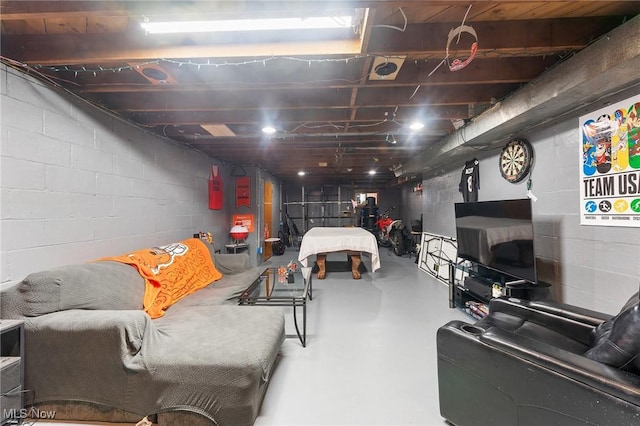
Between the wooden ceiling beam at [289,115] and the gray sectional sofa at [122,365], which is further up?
the wooden ceiling beam at [289,115]

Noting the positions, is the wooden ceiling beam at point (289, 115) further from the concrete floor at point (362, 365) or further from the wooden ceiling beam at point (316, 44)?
the concrete floor at point (362, 365)

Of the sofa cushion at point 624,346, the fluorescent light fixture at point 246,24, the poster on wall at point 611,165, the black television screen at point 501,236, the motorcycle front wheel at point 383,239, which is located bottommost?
the motorcycle front wheel at point 383,239

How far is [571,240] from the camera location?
2219 mm

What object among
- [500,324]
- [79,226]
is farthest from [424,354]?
[79,226]

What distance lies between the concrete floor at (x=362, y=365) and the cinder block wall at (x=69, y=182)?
118 centimetres

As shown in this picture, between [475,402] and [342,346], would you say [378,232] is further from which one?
[475,402]

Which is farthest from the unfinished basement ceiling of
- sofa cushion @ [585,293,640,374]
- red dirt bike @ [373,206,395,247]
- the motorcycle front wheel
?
the motorcycle front wheel

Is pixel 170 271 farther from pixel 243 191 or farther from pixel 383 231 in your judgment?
pixel 383 231

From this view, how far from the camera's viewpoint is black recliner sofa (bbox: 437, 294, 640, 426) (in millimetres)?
960

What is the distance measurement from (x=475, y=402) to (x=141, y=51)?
2934 mm

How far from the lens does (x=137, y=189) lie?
2.81 meters

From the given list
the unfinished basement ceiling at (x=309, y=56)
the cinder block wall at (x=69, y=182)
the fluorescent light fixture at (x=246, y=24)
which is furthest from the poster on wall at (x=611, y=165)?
the cinder block wall at (x=69, y=182)

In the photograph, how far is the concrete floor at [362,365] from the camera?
156 cm

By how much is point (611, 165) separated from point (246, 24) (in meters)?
2.72
